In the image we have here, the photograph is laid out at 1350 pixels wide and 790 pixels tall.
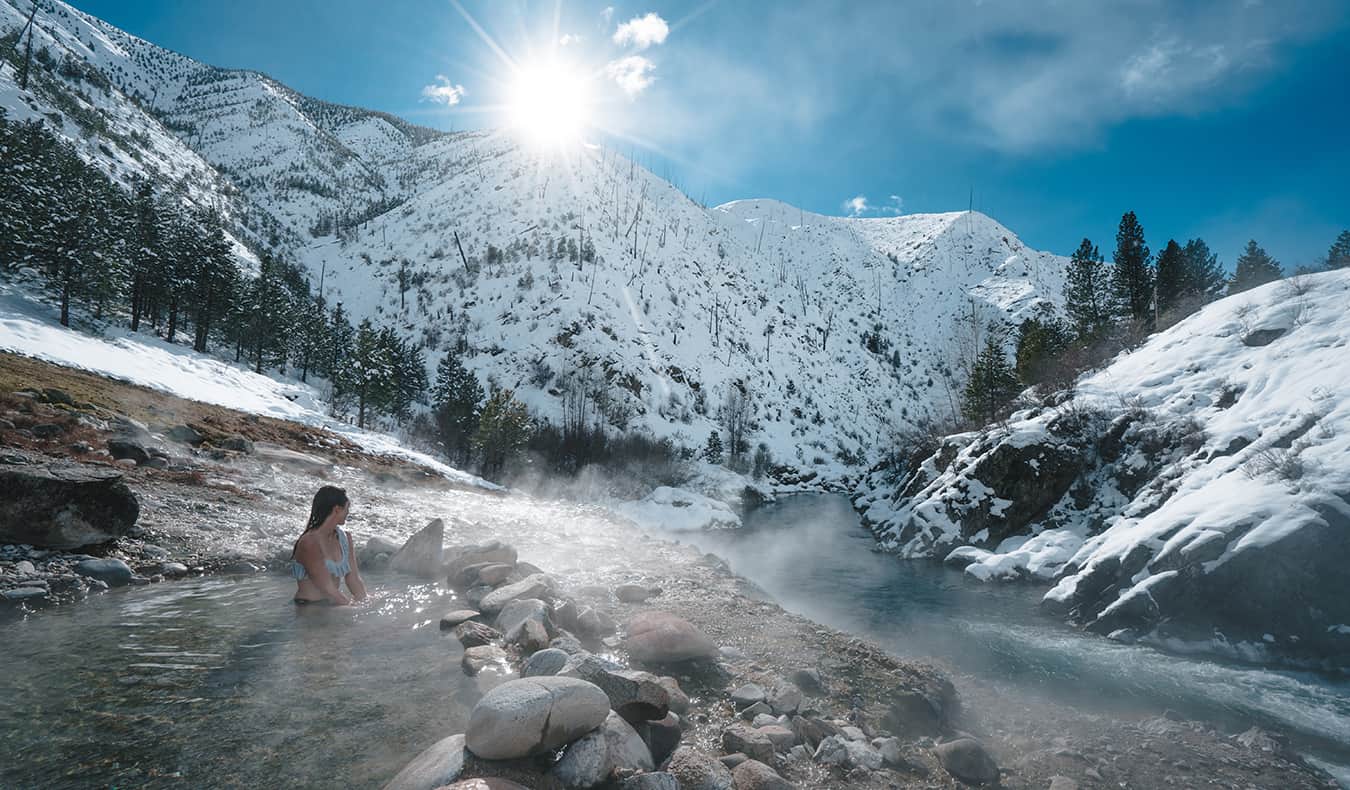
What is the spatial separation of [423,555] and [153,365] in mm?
44066

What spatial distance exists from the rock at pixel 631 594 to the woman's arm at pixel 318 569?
16.3 feet

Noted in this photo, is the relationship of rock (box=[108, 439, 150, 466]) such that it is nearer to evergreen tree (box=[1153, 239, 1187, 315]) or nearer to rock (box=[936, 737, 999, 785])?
rock (box=[936, 737, 999, 785])

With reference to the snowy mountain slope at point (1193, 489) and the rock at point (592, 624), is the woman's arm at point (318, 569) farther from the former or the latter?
the snowy mountain slope at point (1193, 489)

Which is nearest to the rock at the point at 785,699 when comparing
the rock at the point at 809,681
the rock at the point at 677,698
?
the rock at the point at 809,681

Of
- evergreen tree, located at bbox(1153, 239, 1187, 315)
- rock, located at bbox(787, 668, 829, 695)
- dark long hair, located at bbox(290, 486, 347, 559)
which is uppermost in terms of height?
evergreen tree, located at bbox(1153, 239, 1187, 315)

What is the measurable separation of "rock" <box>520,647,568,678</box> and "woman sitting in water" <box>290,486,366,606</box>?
346 centimetres

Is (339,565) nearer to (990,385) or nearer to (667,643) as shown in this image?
(667,643)

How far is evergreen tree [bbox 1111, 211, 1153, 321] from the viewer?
2041 inches

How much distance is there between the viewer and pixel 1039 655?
14281mm

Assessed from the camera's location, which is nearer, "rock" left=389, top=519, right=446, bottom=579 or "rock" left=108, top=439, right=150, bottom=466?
"rock" left=389, top=519, right=446, bottom=579

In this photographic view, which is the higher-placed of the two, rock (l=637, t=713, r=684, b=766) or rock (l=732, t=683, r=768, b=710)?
rock (l=637, t=713, r=684, b=766)

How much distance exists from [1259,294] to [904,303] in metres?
174

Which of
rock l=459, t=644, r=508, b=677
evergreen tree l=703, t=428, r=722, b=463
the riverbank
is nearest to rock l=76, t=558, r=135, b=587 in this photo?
the riverbank

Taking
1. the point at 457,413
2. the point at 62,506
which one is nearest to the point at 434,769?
the point at 62,506
